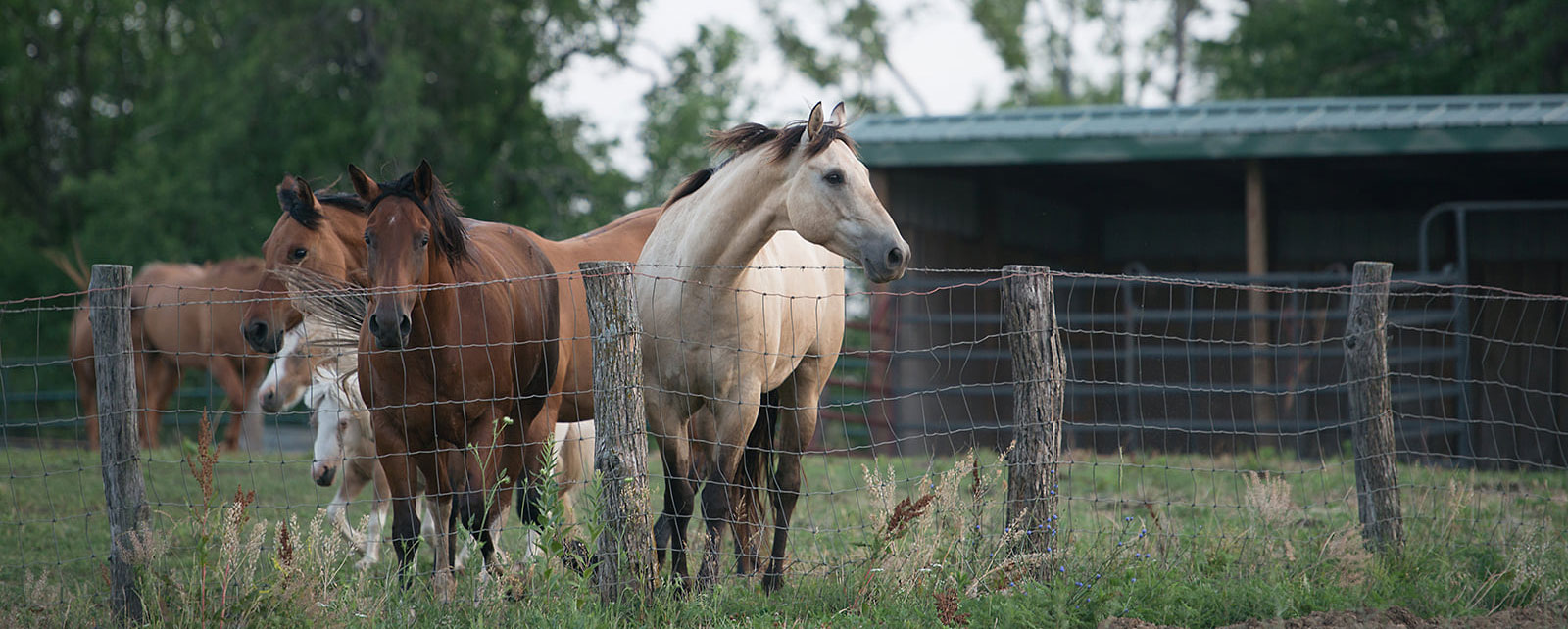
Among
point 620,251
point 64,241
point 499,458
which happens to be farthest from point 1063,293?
point 64,241

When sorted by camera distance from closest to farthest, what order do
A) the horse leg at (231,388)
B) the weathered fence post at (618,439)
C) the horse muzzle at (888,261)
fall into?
the weathered fence post at (618,439)
the horse muzzle at (888,261)
the horse leg at (231,388)

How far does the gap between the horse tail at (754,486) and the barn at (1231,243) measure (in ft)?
13.3

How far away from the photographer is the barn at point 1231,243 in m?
9.94

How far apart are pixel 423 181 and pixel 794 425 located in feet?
6.31

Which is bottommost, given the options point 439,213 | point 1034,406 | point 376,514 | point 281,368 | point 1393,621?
point 1393,621

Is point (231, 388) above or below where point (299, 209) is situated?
below

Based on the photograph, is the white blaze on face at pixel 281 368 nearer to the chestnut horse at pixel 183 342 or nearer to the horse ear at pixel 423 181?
the horse ear at pixel 423 181

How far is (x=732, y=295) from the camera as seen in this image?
4551mm

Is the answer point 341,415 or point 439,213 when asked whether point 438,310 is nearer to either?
point 439,213

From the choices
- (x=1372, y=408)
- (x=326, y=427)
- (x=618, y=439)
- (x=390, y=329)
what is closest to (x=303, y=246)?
(x=326, y=427)

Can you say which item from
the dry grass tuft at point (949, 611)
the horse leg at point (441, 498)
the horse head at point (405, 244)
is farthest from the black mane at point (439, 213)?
the dry grass tuft at point (949, 611)

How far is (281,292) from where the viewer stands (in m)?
4.87

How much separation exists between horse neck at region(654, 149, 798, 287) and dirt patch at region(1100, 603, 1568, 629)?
6.13 feet

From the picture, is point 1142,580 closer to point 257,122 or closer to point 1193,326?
point 1193,326
